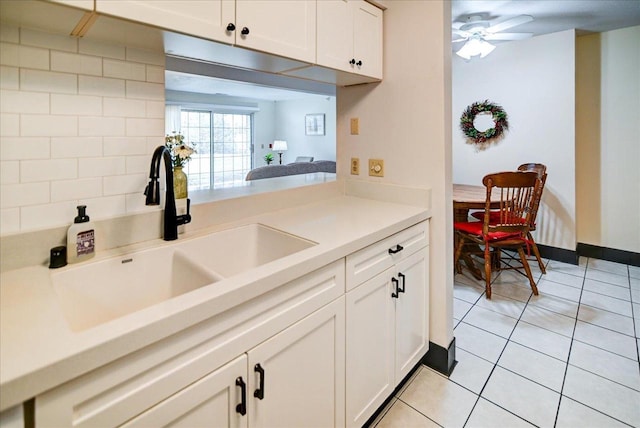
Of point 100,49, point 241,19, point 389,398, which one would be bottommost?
point 389,398

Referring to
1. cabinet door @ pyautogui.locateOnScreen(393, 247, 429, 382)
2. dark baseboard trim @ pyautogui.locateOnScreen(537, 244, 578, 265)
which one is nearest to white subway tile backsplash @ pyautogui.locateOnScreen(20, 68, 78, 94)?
cabinet door @ pyautogui.locateOnScreen(393, 247, 429, 382)

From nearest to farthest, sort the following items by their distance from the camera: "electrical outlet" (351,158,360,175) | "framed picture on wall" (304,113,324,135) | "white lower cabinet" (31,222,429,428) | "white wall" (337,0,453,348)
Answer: "white lower cabinet" (31,222,429,428), "white wall" (337,0,453,348), "electrical outlet" (351,158,360,175), "framed picture on wall" (304,113,324,135)

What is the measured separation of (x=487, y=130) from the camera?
3.91m

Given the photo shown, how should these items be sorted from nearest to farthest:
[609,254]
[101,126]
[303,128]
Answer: [101,126] → [609,254] → [303,128]

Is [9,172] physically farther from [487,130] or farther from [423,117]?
[487,130]

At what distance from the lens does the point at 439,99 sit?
172cm

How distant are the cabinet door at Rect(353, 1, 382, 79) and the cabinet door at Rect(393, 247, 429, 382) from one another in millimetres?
1032

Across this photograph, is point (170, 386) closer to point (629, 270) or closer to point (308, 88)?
point (308, 88)

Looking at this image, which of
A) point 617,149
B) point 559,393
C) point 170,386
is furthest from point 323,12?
point 617,149

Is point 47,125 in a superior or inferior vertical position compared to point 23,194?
superior

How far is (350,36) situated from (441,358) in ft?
5.83

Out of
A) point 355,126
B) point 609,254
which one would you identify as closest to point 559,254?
point 609,254

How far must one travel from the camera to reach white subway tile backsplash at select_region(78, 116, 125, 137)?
1139 mm

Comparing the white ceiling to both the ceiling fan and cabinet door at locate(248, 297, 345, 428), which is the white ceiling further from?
cabinet door at locate(248, 297, 345, 428)
